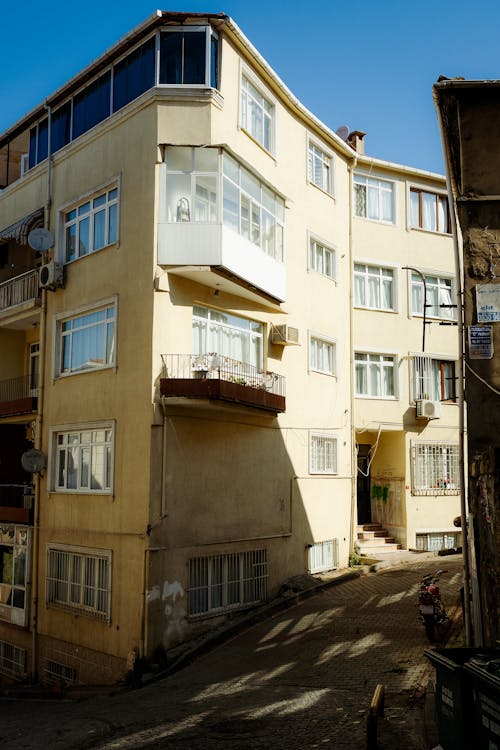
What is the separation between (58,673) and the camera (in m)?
16.6

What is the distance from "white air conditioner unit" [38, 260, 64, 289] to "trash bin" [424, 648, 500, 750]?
13722mm

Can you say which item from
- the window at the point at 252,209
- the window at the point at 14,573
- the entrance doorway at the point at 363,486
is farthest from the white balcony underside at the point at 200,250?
the entrance doorway at the point at 363,486

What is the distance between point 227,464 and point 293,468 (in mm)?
2911

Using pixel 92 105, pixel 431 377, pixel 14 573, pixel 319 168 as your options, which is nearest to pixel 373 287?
pixel 431 377

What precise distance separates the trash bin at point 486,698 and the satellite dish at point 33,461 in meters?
13.1

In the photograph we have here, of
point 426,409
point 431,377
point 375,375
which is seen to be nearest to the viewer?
point 426,409

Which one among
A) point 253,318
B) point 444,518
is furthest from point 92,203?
point 444,518

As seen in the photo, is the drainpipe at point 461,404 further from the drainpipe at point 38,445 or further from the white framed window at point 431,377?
the white framed window at point 431,377

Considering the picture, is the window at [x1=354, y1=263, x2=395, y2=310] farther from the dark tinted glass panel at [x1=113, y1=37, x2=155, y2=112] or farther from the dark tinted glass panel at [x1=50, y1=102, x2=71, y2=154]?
the dark tinted glass panel at [x1=50, y1=102, x2=71, y2=154]

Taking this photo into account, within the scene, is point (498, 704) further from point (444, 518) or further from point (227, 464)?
point (444, 518)

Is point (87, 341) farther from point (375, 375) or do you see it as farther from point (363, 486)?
point (363, 486)

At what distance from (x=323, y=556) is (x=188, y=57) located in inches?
541

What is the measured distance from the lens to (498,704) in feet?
20.3

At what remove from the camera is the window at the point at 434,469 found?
22.7m
